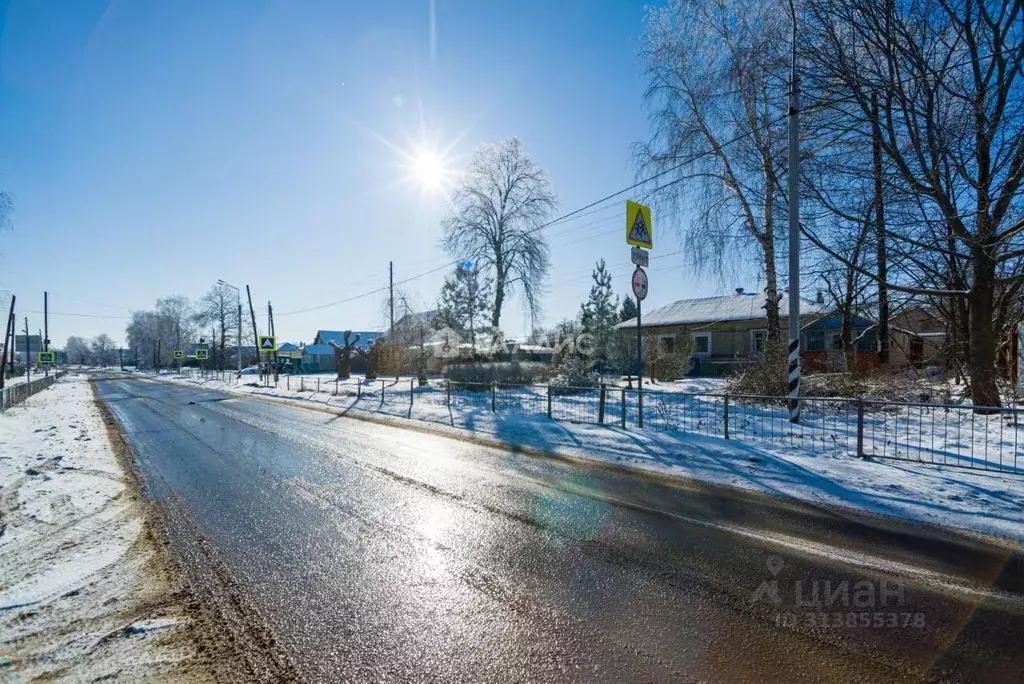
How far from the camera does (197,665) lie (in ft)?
9.11

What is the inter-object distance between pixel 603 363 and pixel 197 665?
2601cm

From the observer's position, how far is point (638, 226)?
35.9 feet

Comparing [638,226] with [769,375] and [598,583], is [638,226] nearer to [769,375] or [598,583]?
[769,375]

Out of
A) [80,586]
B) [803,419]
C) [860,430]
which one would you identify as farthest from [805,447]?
[80,586]

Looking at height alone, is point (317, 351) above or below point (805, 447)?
above

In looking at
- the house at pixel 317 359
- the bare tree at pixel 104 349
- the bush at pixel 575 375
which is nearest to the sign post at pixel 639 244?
the bush at pixel 575 375

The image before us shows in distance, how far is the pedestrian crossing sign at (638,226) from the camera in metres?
10.8

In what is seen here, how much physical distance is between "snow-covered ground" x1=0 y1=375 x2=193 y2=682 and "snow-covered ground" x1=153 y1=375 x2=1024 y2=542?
247 inches

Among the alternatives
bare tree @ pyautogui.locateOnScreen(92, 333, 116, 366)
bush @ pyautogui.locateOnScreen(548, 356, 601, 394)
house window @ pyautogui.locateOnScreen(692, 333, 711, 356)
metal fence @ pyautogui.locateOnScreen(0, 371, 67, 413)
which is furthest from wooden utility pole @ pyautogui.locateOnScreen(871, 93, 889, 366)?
bare tree @ pyautogui.locateOnScreen(92, 333, 116, 366)

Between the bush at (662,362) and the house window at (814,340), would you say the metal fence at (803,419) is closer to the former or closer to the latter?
the bush at (662,362)

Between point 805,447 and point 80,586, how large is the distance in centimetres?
972

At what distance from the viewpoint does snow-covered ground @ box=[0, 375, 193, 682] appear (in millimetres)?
2832

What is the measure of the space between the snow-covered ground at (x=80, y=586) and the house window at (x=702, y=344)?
30824 mm

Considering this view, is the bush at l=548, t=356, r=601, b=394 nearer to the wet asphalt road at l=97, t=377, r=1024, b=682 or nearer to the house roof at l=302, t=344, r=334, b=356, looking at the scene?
the wet asphalt road at l=97, t=377, r=1024, b=682
